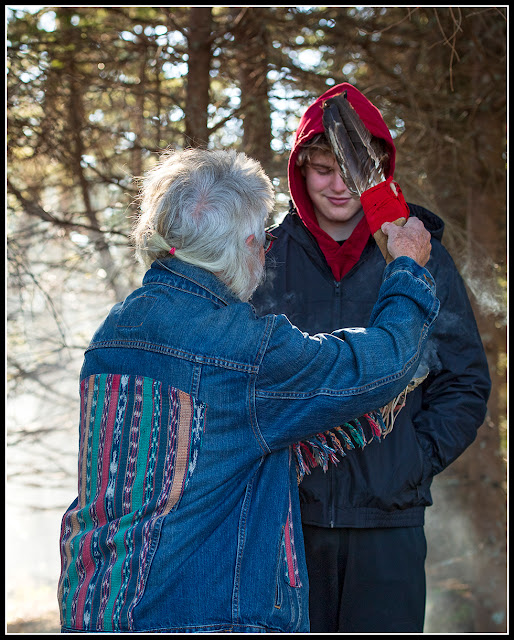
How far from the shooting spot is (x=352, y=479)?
2.10 meters

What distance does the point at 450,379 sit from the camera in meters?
2.33

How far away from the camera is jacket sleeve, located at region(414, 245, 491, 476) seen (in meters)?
2.22

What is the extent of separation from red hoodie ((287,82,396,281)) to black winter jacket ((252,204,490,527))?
31 millimetres

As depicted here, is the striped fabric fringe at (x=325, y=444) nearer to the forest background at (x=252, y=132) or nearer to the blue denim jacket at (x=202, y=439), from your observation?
the blue denim jacket at (x=202, y=439)

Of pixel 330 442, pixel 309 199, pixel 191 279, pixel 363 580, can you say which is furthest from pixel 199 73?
pixel 363 580

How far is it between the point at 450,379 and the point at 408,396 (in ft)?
0.69

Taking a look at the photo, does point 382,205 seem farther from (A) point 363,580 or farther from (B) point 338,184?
(A) point 363,580

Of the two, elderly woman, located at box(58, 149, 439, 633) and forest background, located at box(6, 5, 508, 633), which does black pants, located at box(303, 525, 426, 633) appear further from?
forest background, located at box(6, 5, 508, 633)

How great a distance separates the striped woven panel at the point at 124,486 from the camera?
1512 mm

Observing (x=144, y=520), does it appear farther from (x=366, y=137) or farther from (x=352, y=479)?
(x=366, y=137)

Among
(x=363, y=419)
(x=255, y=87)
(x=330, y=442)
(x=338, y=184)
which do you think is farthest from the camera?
(x=255, y=87)

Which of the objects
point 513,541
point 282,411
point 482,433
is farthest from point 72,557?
point 482,433

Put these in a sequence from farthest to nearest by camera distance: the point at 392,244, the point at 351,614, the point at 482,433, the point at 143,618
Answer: the point at 482,433 < the point at 351,614 < the point at 392,244 < the point at 143,618

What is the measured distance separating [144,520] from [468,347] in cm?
138
